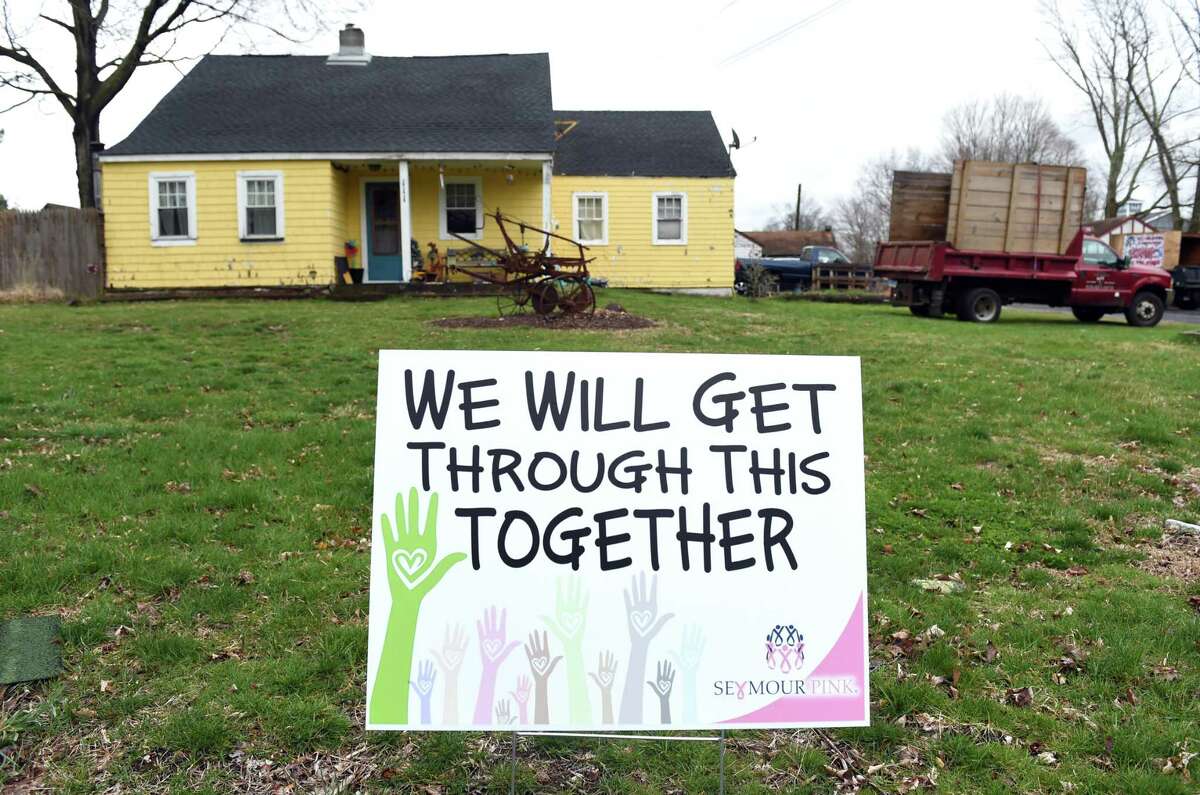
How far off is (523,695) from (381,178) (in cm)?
1961

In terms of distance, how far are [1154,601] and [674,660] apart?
8.81 feet

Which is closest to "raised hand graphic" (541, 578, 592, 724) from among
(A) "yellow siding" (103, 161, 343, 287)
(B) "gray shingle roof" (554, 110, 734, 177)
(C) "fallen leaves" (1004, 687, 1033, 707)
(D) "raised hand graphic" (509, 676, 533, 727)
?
(D) "raised hand graphic" (509, 676, 533, 727)

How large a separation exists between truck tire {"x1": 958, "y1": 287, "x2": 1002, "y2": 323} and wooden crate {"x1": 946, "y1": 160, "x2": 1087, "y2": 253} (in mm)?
850

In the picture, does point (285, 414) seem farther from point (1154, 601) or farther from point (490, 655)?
point (1154, 601)

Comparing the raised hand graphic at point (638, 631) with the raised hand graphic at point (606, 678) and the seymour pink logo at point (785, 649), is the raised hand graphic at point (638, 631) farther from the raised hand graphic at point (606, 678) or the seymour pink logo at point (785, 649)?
the seymour pink logo at point (785, 649)

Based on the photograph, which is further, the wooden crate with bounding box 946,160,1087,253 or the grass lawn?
the wooden crate with bounding box 946,160,1087,253

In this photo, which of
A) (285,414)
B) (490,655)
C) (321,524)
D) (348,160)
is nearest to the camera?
(490,655)

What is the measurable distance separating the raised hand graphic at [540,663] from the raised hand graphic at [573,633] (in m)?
0.04

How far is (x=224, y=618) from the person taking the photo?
396 cm

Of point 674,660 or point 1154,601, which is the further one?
point 1154,601

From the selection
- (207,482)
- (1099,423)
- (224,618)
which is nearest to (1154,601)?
(1099,423)

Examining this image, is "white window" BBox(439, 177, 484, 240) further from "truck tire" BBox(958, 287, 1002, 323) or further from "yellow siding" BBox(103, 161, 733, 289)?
"truck tire" BBox(958, 287, 1002, 323)

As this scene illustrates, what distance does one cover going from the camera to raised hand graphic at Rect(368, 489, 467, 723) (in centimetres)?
274

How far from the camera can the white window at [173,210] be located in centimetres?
1950
